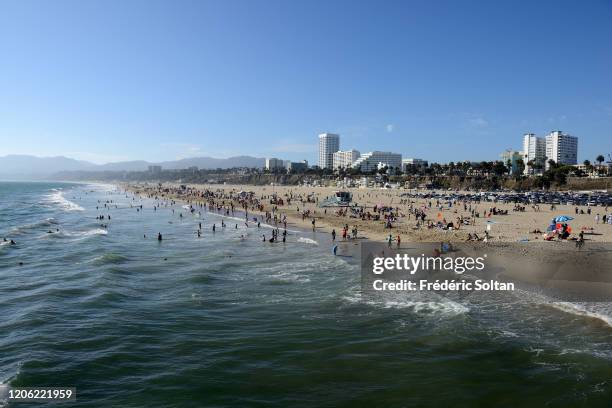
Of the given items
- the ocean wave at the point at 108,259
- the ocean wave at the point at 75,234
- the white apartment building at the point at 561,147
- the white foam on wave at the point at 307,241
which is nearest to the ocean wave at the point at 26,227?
the ocean wave at the point at 75,234

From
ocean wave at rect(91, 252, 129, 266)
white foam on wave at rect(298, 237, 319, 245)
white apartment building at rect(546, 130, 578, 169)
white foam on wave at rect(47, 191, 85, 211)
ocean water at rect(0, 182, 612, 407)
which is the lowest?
ocean water at rect(0, 182, 612, 407)

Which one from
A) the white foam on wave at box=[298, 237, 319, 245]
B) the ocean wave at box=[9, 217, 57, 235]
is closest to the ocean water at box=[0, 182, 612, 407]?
the white foam on wave at box=[298, 237, 319, 245]

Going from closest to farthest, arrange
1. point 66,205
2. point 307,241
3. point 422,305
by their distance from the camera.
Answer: point 422,305 → point 307,241 → point 66,205

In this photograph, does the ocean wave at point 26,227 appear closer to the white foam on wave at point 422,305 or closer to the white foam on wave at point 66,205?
the white foam on wave at point 66,205

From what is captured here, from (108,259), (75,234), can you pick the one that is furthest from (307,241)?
(75,234)

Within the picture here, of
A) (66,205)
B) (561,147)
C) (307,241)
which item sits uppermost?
(561,147)

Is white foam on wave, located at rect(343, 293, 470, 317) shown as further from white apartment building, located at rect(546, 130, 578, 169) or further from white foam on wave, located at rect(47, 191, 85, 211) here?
white apartment building, located at rect(546, 130, 578, 169)

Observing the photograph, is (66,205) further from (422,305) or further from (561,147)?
(561,147)
